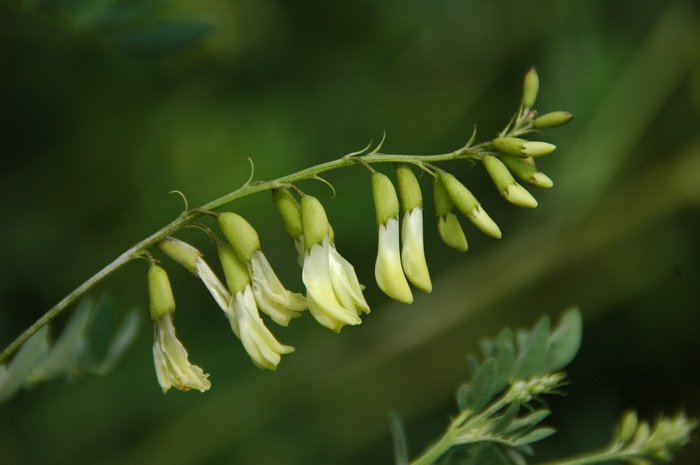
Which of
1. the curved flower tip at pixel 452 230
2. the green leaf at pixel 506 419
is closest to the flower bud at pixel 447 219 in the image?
the curved flower tip at pixel 452 230

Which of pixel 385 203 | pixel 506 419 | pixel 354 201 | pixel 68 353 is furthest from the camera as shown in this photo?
pixel 354 201

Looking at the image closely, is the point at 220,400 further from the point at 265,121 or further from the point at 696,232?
the point at 696,232

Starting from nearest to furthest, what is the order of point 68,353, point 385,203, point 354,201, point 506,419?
1. point 506,419
2. point 385,203
3. point 68,353
4. point 354,201

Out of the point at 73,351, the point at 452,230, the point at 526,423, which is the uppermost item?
the point at 73,351

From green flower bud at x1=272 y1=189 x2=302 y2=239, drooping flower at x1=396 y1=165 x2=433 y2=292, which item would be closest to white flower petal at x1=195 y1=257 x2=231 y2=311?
green flower bud at x1=272 y1=189 x2=302 y2=239

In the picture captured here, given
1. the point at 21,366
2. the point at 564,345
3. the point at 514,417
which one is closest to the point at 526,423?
the point at 514,417

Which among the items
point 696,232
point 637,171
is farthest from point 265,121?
point 696,232

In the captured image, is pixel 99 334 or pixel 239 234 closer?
pixel 239 234

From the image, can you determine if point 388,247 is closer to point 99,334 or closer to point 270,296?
point 270,296
